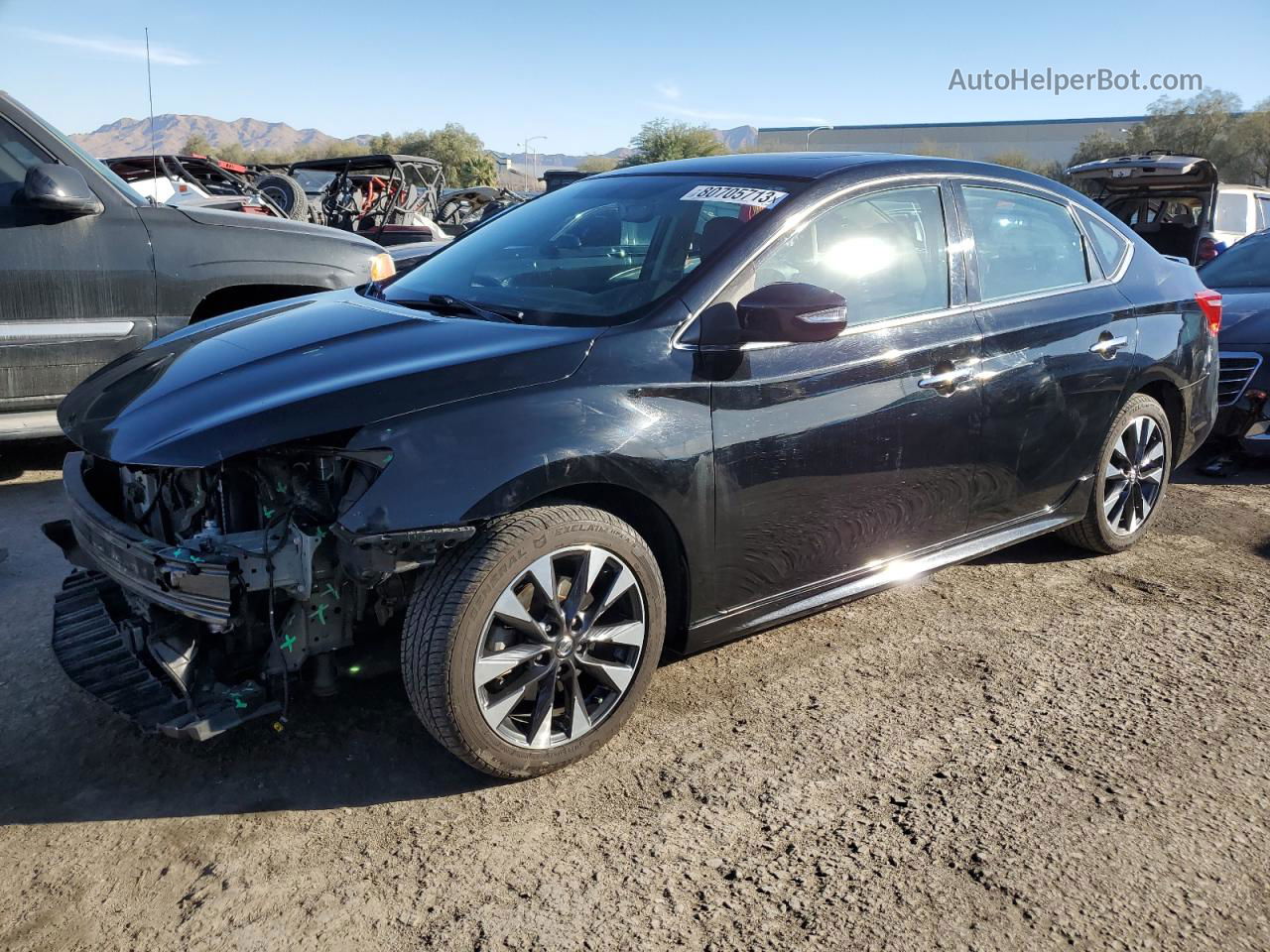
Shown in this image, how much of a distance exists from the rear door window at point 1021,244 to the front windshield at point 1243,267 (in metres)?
3.71

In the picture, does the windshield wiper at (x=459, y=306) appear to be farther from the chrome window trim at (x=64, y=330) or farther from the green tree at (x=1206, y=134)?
the green tree at (x=1206, y=134)

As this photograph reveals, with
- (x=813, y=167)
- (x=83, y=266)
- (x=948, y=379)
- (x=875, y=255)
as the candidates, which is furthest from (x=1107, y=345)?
(x=83, y=266)

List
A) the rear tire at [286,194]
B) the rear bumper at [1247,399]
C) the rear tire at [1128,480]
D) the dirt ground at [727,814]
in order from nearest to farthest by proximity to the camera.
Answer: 1. the dirt ground at [727,814]
2. the rear tire at [1128,480]
3. the rear bumper at [1247,399]
4. the rear tire at [286,194]

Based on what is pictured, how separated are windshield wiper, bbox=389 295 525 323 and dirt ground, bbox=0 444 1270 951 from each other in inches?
48.2

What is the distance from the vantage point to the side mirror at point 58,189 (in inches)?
187

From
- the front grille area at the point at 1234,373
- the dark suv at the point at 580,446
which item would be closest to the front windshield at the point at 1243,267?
the front grille area at the point at 1234,373

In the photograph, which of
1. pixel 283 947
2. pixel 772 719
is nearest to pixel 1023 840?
pixel 772 719

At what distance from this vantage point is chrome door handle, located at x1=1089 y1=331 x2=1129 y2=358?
4.19 metres

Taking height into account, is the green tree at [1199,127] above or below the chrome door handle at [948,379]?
above

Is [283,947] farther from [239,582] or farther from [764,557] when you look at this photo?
[764,557]

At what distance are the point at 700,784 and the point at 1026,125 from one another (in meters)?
74.9

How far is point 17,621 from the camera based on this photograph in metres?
3.71

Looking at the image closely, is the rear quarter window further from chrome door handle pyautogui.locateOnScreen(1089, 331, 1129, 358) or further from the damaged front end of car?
the damaged front end of car

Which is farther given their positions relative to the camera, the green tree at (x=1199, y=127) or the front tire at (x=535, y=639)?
the green tree at (x=1199, y=127)
